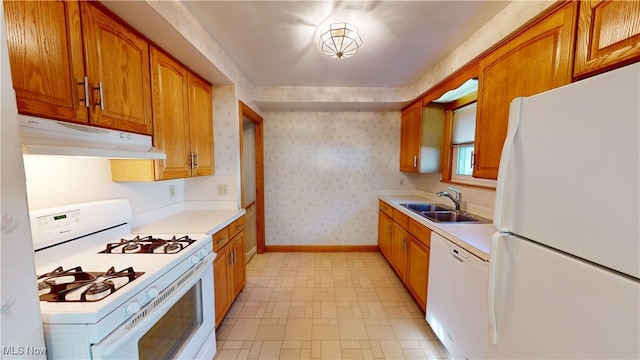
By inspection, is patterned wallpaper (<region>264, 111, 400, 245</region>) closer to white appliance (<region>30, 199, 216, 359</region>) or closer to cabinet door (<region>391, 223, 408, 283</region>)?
cabinet door (<region>391, 223, 408, 283</region>)

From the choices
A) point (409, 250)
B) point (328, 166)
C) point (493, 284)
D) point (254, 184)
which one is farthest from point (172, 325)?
point (328, 166)

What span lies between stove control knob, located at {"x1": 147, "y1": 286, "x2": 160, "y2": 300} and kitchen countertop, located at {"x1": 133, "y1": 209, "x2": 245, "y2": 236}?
59cm

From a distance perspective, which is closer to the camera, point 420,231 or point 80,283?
point 80,283

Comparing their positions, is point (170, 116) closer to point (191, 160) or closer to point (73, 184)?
point (191, 160)

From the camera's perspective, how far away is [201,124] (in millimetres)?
2104

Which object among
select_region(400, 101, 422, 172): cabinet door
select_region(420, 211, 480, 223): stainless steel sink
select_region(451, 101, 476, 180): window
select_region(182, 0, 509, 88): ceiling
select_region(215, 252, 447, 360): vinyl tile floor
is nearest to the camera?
select_region(182, 0, 509, 88): ceiling

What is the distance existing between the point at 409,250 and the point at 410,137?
1539 mm

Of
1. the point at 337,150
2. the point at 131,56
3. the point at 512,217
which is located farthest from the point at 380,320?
the point at 131,56

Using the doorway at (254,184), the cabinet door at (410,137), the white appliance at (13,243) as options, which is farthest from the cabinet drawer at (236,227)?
the cabinet door at (410,137)

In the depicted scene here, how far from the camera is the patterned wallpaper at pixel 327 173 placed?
11.2ft

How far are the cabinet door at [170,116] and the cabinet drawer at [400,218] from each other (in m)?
2.14

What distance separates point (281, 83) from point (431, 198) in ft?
8.07

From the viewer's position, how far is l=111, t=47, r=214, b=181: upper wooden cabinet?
154 cm

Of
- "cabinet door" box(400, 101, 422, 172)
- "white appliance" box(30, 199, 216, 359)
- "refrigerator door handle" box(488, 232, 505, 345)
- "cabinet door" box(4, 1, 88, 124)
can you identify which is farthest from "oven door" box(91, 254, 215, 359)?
"cabinet door" box(400, 101, 422, 172)
